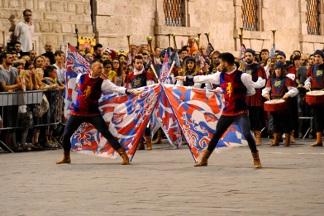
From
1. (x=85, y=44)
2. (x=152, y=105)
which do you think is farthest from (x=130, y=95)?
(x=85, y=44)

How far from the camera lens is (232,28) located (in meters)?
25.8

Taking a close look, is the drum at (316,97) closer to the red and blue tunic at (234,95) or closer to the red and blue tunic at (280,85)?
the red and blue tunic at (280,85)

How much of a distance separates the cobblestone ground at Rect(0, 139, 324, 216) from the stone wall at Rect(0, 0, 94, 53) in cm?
629

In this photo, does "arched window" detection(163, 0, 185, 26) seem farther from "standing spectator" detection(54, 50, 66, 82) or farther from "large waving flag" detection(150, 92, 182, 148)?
"large waving flag" detection(150, 92, 182, 148)

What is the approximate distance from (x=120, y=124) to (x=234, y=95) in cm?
224

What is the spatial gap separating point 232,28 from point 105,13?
24.2 ft

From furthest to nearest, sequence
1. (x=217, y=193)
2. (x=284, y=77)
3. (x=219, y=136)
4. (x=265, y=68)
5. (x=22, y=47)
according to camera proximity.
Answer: (x=22, y=47) → (x=265, y=68) → (x=284, y=77) → (x=219, y=136) → (x=217, y=193)

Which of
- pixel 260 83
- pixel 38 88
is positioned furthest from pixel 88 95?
pixel 260 83

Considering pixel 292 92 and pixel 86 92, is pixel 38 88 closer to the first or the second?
pixel 86 92

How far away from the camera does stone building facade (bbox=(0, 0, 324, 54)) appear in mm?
17984

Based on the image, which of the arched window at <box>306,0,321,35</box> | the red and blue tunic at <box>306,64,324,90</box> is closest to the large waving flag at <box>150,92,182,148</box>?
the red and blue tunic at <box>306,64,324,90</box>

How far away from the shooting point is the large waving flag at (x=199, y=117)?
1008 centimetres

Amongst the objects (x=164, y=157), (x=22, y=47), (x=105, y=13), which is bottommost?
(x=164, y=157)

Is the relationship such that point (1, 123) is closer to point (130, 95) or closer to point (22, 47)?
point (130, 95)
